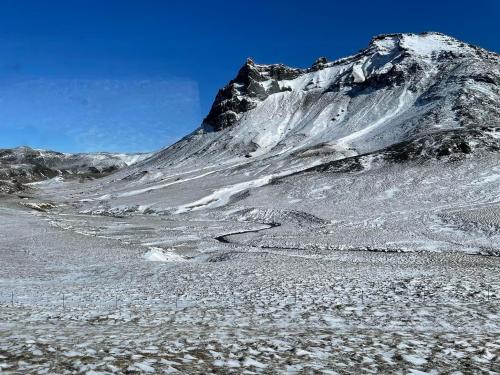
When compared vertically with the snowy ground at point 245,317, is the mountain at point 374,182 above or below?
above

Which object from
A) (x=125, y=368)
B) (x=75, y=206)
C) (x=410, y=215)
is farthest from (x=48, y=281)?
(x=75, y=206)

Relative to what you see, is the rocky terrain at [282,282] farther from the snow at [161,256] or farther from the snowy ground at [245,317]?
the snow at [161,256]

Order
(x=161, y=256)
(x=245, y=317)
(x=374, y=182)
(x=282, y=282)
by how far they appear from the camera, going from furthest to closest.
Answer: (x=374, y=182)
(x=161, y=256)
(x=282, y=282)
(x=245, y=317)

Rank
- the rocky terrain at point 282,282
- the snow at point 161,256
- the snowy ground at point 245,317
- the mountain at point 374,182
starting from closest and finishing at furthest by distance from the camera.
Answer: the snowy ground at point 245,317
the rocky terrain at point 282,282
the snow at point 161,256
the mountain at point 374,182

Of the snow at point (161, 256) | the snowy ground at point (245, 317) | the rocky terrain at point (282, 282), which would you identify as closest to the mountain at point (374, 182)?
the rocky terrain at point (282, 282)

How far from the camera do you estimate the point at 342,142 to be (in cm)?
16475

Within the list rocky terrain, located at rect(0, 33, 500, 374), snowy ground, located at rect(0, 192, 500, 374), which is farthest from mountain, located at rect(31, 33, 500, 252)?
snowy ground, located at rect(0, 192, 500, 374)

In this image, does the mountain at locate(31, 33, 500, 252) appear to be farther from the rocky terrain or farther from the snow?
the snow

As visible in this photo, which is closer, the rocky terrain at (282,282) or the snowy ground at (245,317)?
the snowy ground at (245,317)

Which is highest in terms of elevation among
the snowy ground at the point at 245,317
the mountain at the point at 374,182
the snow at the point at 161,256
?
the mountain at the point at 374,182

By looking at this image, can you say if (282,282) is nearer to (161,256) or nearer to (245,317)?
(245,317)

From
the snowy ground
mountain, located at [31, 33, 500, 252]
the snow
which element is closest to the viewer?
the snowy ground

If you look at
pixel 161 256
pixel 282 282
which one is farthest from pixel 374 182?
pixel 282 282

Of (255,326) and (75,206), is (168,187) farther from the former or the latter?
(255,326)
